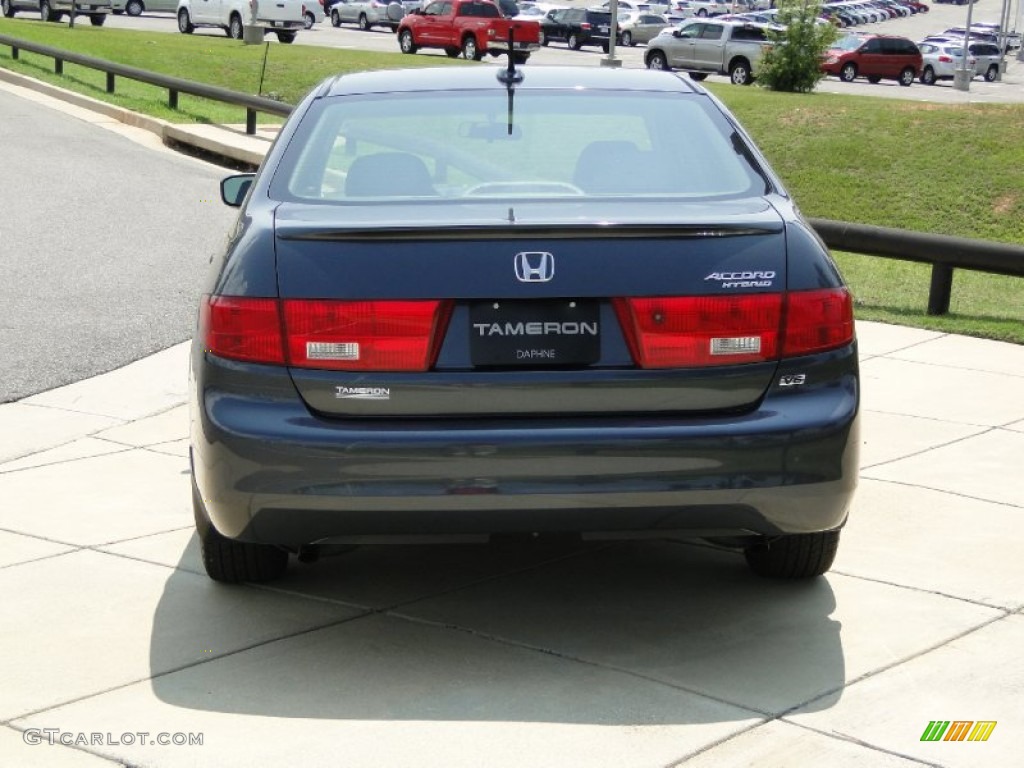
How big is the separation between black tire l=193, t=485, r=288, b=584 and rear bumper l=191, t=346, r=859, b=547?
0.59 m

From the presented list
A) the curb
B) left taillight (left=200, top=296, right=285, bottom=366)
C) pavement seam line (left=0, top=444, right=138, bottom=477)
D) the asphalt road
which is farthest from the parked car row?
left taillight (left=200, top=296, right=285, bottom=366)

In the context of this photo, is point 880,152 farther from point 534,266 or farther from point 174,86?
point 534,266

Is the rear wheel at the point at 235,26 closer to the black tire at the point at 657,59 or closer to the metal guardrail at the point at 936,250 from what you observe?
the black tire at the point at 657,59

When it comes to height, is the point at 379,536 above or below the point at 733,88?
above

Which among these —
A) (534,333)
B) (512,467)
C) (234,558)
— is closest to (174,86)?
(234,558)

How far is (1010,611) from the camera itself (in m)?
5.19

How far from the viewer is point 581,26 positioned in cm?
6462

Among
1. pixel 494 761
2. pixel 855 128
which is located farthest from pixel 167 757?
pixel 855 128

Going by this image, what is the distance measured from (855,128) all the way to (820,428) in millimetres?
22286

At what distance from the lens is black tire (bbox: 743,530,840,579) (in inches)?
206

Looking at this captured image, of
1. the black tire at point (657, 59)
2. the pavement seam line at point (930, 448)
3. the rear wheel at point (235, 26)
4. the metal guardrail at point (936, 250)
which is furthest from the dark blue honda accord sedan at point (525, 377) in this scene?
the rear wheel at point (235, 26)

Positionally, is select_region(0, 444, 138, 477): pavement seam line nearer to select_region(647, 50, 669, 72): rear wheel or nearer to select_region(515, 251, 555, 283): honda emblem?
select_region(515, 251, 555, 283): honda emblem

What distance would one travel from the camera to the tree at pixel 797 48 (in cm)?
3222

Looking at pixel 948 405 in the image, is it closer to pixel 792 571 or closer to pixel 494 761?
pixel 792 571
